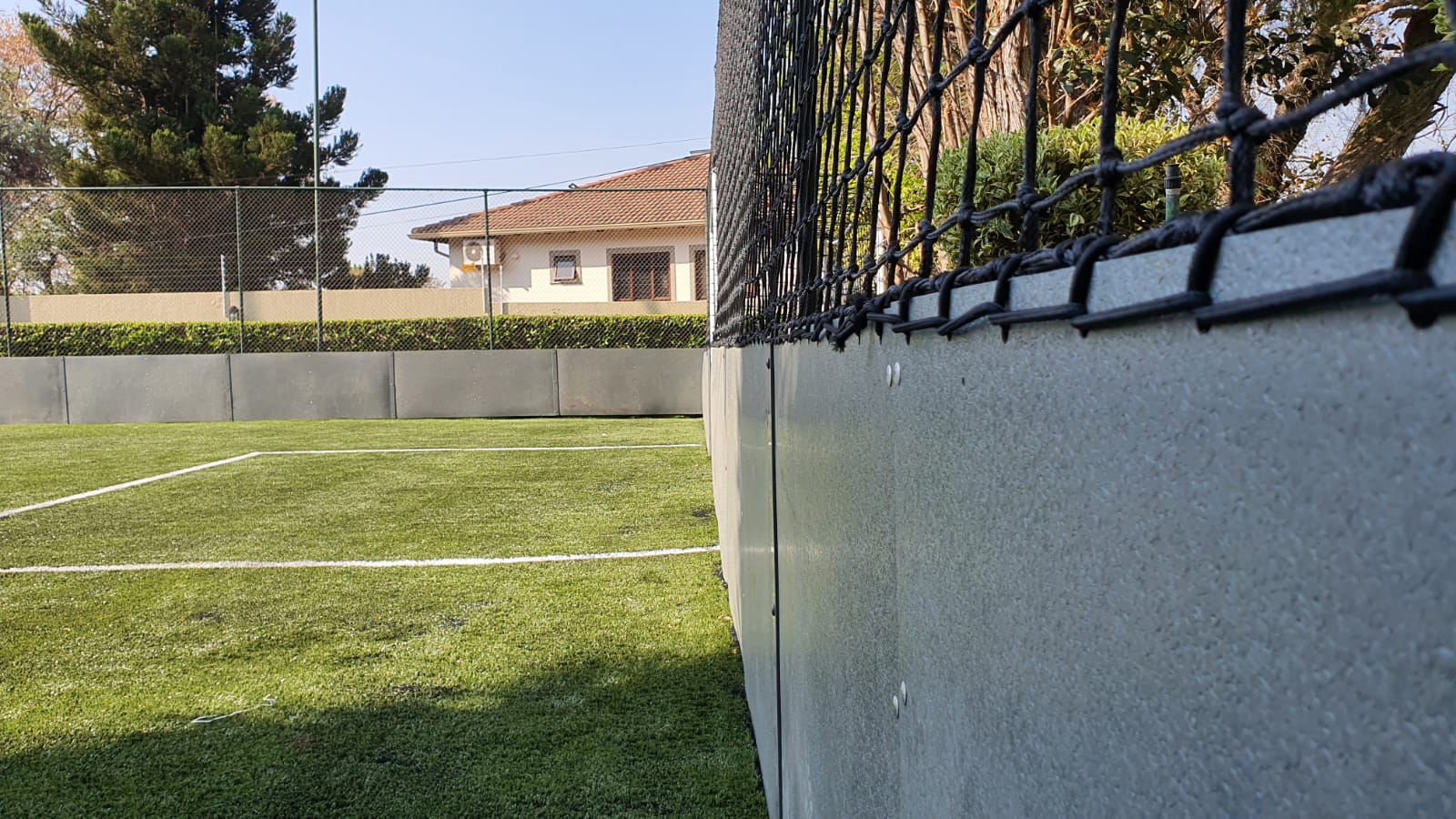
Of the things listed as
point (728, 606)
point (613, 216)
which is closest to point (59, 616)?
point (728, 606)

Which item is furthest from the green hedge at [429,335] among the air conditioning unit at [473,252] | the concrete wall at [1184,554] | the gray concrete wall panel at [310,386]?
the concrete wall at [1184,554]

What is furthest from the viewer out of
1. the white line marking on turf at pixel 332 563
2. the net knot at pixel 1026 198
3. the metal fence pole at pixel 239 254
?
the metal fence pole at pixel 239 254

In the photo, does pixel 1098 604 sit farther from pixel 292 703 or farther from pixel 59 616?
pixel 59 616

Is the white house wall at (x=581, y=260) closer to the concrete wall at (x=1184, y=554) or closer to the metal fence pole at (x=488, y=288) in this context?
the metal fence pole at (x=488, y=288)

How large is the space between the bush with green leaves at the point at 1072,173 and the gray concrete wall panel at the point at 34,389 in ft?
40.9

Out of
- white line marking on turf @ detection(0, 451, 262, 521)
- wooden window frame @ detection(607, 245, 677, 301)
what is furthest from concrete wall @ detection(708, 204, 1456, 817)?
wooden window frame @ detection(607, 245, 677, 301)

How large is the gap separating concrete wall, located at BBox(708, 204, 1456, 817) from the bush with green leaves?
111 inches

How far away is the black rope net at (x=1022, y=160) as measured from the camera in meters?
0.34

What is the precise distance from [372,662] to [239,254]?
1246 centimetres

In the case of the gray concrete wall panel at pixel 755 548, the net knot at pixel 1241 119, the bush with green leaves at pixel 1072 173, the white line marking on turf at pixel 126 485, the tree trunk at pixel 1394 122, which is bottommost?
the white line marking on turf at pixel 126 485

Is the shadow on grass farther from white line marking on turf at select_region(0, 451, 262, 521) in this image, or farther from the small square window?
the small square window

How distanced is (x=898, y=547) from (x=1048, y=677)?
353 millimetres

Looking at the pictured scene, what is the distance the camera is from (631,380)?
→ 42.2 feet

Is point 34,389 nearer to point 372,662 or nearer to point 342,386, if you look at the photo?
point 342,386
